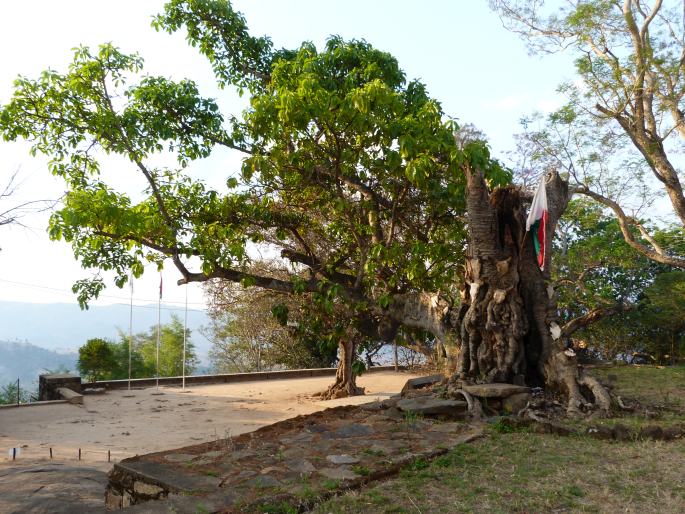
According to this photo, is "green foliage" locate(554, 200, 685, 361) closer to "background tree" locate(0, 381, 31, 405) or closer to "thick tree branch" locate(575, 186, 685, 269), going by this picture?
"thick tree branch" locate(575, 186, 685, 269)

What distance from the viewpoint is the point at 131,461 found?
19.0 feet

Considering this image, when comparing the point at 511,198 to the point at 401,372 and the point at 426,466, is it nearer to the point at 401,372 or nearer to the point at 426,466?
the point at 426,466

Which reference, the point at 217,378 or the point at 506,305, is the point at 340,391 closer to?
the point at 217,378

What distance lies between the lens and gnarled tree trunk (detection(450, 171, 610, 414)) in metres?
9.36

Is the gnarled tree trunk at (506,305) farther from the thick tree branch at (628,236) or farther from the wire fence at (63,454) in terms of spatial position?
the thick tree branch at (628,236)

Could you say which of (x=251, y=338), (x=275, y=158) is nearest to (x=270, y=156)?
(x=275, y=158)

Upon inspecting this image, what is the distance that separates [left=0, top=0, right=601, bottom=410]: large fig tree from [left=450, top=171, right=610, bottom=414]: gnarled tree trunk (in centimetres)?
2

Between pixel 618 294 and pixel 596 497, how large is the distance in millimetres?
16995

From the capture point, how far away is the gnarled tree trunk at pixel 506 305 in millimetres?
9359

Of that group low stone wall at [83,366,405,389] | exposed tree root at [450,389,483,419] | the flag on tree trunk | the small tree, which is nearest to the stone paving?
exposed tree root at [450,389,483,419]

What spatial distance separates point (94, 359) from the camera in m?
18.9

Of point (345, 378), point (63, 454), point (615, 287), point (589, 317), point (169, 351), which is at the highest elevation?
point (615, 287)

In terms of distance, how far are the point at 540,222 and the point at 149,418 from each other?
8454 mm

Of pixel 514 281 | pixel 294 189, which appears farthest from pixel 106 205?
pixel 514 281
